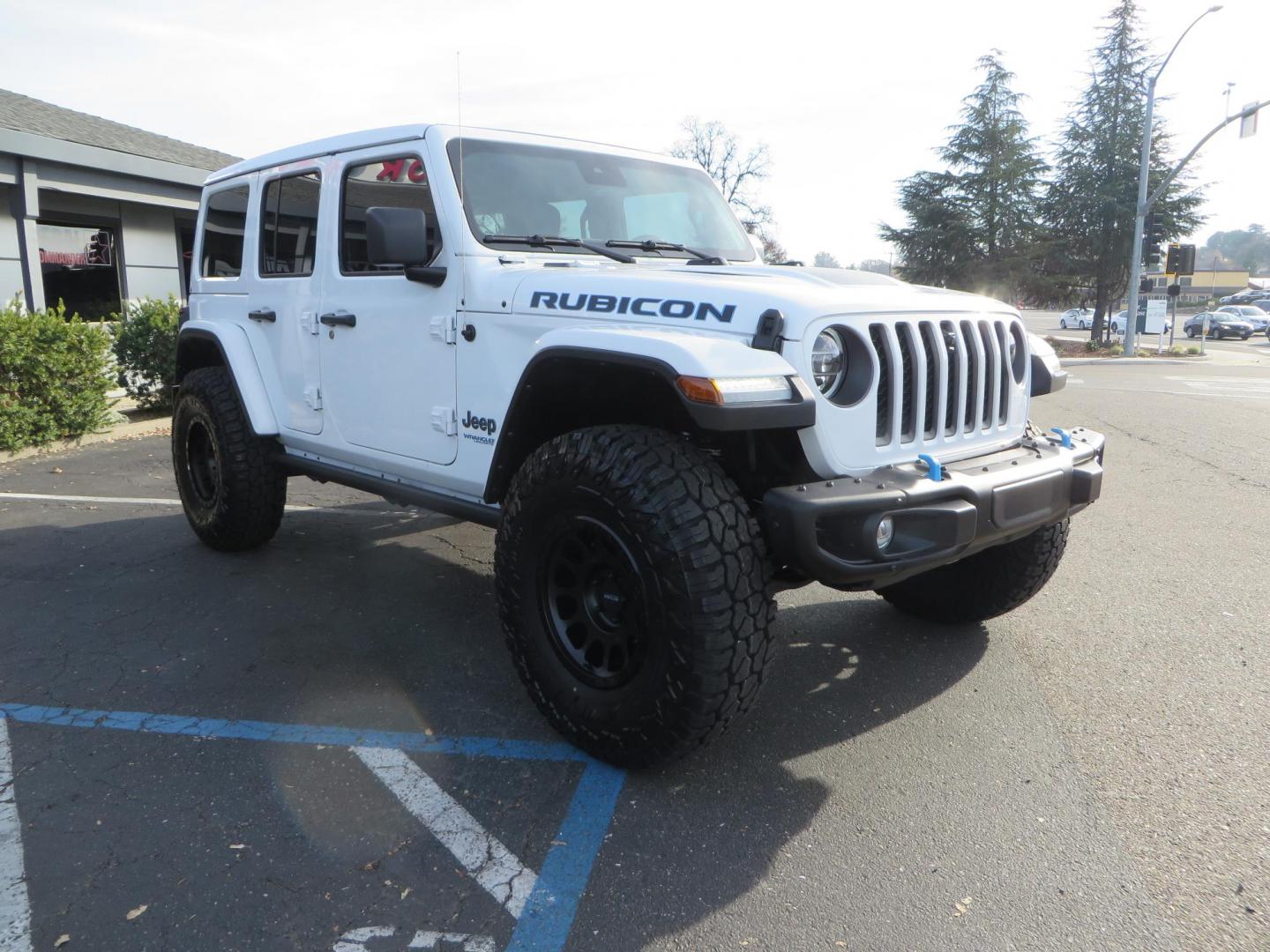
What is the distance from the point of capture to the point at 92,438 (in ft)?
30.5

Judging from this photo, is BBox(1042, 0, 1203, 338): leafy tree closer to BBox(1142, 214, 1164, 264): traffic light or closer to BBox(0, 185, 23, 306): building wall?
BBox(1142, 214, 1164, 264): traffic light

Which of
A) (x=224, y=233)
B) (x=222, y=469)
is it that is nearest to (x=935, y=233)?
(x=224, y=233)

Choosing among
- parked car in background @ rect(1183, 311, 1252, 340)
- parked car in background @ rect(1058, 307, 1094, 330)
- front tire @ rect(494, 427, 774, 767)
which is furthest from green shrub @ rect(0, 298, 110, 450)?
parked car in background @ rect(1058, 307, 1094, 330)

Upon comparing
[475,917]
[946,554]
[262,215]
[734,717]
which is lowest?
[475,917]

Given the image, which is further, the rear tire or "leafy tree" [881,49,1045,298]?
"leafy tree" [881,49,1045,298]

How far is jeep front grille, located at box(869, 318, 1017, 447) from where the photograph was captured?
2895mm

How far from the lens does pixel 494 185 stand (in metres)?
3.74

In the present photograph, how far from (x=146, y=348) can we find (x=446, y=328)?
8.41m

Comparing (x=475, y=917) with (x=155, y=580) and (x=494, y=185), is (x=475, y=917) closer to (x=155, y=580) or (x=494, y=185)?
(x=494, y=185)

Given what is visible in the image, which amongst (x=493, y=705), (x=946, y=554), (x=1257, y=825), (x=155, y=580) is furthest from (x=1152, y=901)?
(x=155, y=580)

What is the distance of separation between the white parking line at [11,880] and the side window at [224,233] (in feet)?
9.85

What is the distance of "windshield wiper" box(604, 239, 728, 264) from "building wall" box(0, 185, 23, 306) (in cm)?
1090

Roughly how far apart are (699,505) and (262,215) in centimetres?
339

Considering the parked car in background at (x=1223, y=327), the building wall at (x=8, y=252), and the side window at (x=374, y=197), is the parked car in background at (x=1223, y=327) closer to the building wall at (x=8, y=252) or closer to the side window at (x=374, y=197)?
the building wall at (x=8, y=252)
